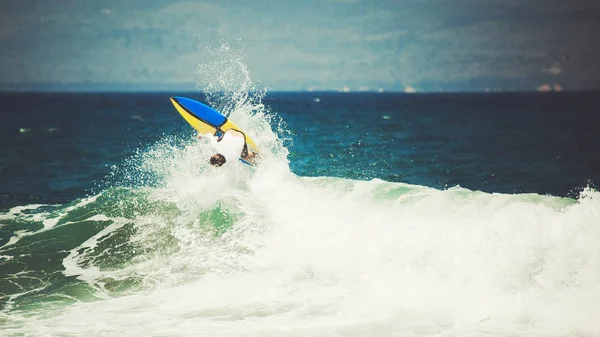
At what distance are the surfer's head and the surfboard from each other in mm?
1697

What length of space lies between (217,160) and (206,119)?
294cm

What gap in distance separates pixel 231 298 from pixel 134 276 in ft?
9.68

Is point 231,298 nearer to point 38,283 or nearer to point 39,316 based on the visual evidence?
point 39,316

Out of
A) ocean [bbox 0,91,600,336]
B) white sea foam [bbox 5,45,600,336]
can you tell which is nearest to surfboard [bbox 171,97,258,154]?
ocean [bbox 0,91,600,336]

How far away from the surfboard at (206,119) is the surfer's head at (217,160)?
1.70 metres

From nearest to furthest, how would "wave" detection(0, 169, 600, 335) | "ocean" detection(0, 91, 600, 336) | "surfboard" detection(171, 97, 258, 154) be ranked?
"ocean" detection(0, 91, 600, 336), "wave" detection(0, 169, 600, 335), "surfboard" detection(171, 97, 258, 154)

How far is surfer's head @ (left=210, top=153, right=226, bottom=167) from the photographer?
1338 cm

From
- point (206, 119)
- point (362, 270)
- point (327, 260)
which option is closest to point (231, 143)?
point (206, 119)

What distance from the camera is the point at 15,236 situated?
14.8 m

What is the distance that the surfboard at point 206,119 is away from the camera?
15836 mm

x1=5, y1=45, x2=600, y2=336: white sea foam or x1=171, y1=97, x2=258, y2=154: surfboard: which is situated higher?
x1=171, y1=97, x2=258, y2=154: surfboard

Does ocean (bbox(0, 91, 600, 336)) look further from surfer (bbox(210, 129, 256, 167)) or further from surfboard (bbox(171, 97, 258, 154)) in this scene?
surfboard (bbox(171, 97, 258, 154))

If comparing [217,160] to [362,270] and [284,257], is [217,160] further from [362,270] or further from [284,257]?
[362,270]

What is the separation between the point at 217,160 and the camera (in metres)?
13.5
